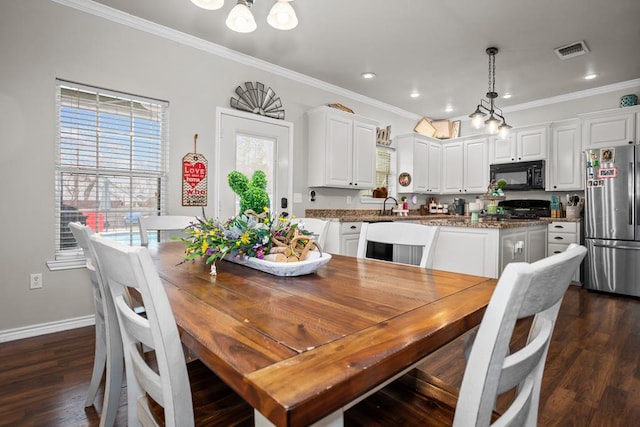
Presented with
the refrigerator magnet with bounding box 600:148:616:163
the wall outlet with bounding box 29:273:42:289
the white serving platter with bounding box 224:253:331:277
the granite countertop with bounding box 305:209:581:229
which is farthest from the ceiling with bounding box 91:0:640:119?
the white serving platter with bounding box 224:253:331:277

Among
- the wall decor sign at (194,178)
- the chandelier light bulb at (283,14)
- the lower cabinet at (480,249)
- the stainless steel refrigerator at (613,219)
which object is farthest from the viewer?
the stainless steel refrigerator at (613,219)

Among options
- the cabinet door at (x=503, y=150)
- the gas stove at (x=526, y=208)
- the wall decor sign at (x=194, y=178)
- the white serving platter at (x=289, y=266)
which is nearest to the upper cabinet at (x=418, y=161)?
the cabinet door at (x=503, y=150)

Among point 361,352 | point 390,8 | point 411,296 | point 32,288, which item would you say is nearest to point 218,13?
point 390,8

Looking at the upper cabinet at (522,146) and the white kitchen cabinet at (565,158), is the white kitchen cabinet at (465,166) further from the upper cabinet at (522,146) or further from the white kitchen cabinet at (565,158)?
the white kitchen cabinet at (565,158)

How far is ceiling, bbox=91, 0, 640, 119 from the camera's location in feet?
8.86

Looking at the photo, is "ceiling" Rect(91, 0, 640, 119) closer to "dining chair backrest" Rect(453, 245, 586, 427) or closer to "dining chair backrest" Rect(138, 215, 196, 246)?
"dining chair backrest" Rect(138, 215, 196, 246)

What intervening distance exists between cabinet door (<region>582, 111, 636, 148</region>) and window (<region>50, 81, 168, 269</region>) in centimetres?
494

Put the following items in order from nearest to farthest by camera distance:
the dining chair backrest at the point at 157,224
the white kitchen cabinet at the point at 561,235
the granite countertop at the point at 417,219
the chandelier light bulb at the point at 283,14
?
the chandelier light bulb at the point at 283,14
the dining chair backrest at the point at 157,224
the granite countertop at the point at 417,219
the white kitchen cabinet at the point at 561,235

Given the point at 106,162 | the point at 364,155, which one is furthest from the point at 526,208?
the point at 106,162

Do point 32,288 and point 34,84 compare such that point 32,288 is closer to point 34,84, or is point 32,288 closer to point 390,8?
point 34,84

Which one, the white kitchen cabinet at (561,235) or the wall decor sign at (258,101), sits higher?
the wall decor sign at (258,101)

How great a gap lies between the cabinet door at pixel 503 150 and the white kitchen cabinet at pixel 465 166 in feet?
0.39

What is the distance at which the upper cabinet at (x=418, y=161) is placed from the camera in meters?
5.25

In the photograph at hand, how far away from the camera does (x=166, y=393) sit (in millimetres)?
671
